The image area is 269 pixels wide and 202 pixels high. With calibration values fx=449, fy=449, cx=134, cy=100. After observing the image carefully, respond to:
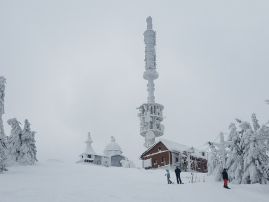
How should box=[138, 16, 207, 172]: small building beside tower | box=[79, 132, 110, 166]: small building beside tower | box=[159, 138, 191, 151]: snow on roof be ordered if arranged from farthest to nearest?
box=[79, 132, 110, 166]: small building beside tower, box=[159, 138, 191, 151]: snow on roof, box=[138, 16, 207, 172]: small building beside tower

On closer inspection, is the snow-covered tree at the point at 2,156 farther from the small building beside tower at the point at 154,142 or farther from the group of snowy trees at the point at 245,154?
the small building beside tower at the point at 154,142

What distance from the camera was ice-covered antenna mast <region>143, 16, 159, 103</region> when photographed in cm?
14925

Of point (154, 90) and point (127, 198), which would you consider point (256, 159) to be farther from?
point (154, 90)

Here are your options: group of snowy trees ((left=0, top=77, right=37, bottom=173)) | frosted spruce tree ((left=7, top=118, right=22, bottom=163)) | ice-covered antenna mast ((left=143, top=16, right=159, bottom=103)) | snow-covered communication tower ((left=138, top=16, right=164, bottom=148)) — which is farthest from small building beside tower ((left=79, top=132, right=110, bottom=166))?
frosted spruce tree ((left=7, top=118, right=22, bottom=163))

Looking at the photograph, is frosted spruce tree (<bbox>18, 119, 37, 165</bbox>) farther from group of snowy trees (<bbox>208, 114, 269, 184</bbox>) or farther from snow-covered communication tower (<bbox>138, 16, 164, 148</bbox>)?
snow-covered communication tower (<bbox>138, 16, 164, 148</bbox>)

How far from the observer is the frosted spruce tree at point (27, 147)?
185 feet

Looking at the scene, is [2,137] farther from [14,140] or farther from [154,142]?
[154,142]

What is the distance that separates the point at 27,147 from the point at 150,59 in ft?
339

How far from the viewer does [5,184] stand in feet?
103

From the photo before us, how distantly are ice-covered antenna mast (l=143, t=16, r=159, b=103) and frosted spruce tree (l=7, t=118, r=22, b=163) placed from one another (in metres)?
88.0

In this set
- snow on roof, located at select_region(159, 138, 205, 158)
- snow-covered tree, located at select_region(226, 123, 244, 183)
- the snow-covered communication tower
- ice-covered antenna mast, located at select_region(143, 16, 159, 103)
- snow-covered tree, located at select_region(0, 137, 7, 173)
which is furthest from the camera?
ice-covered antenna mast, located at select_region(143, 16, 159, 103)

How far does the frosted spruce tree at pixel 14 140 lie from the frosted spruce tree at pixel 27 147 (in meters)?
0.49

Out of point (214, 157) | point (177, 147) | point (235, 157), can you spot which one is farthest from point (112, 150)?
point (235, 157)

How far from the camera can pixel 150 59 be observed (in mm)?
157375
